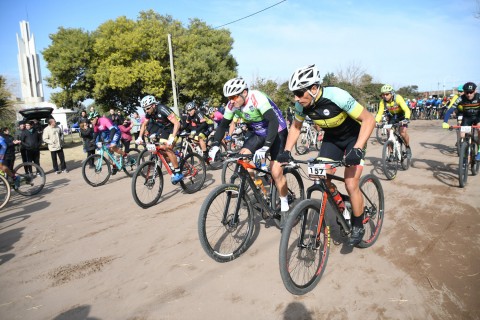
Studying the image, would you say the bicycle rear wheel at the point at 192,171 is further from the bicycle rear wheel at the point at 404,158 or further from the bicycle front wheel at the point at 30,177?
the bicycle rear wheel at the point at 404,158

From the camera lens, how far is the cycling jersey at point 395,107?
Answer: 24.5 feet

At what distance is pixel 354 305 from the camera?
2951 mm

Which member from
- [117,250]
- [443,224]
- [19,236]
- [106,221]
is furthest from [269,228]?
[19,236]

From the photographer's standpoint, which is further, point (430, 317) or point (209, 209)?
point (209, 209)

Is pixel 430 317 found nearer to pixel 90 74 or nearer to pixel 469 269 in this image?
pixel 469 269

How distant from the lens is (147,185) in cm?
643

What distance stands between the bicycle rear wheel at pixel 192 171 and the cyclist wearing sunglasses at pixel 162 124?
266mm

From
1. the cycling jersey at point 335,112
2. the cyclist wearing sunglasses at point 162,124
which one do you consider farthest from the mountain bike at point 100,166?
the cycling jersey at point 335,112

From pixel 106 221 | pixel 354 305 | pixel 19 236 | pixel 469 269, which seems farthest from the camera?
pixel 106 221

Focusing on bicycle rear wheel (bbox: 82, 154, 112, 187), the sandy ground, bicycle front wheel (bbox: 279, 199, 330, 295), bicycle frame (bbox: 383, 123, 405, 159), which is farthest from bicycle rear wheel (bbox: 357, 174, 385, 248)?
bicycle rear wheel (bbox: 82, 154, 112, 187)

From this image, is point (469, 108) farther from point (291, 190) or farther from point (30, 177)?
point (30, 177)

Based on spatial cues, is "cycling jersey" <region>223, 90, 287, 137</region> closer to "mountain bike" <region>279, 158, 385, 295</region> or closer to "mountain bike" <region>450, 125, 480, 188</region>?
"mountain bike" <region>279, 158, 385, 295</region>

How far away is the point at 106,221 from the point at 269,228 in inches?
129

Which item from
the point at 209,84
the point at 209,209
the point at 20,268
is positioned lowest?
the point at 20,268
